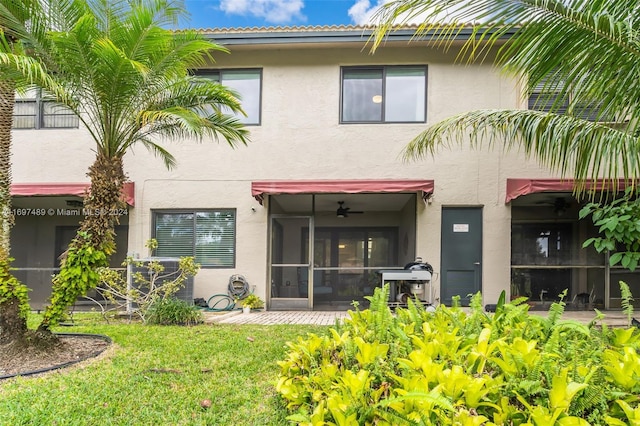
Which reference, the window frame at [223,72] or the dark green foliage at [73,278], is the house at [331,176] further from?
the dark green foliage at [73,278]

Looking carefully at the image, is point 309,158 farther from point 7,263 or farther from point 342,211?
point 7,263

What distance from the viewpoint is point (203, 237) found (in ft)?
34.6

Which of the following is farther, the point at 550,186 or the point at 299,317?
the point at 299,317

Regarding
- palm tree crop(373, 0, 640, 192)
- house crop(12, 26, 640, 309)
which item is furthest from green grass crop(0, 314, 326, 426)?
house crop(12, 26, 640, 309)

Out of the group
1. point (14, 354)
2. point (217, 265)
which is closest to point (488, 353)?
point (14, 354)

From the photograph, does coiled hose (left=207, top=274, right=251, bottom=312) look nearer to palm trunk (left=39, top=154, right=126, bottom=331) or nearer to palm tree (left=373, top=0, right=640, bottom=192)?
palm trunk (left=39, top=154, right=126, bottom=331)

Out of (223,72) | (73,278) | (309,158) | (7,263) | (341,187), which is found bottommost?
(73,278)

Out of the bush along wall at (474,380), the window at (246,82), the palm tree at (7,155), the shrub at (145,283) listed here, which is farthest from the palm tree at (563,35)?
the window at (246,82)

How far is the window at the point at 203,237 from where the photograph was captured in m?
10.5

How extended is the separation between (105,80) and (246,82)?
5.88 m

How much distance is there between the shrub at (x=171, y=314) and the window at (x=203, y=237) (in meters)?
A: 2.54

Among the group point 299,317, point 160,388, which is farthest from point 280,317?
point 160,388


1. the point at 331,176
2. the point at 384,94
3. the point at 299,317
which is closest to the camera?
the point at 299,317

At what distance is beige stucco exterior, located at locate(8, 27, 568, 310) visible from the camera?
10.1m
